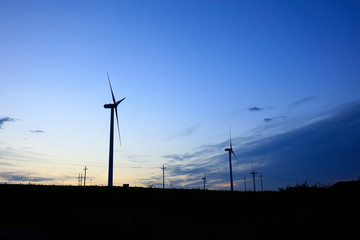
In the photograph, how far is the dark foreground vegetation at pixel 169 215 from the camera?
16.3 metres

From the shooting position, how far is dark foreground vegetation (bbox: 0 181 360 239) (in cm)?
1634

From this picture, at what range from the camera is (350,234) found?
15.7 meters

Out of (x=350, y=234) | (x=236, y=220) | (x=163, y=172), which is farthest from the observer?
(x=163, y=172)

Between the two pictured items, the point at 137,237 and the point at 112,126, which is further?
the point at 112,126

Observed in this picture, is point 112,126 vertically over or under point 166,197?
over

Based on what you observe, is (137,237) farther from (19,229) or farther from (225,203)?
(225,203)

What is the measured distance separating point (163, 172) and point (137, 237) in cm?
11595

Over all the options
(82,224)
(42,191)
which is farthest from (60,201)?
(82,224)

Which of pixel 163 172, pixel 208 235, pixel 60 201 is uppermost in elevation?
pixel 163 172

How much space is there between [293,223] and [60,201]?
22.7m

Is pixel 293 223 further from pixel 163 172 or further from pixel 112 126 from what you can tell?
pixel 163 172

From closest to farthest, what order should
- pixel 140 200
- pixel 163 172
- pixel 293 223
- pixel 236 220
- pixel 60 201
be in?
pixel 293 223, pixel 236 220, pixel 60 201, pixel 140 200, pixel 163 172

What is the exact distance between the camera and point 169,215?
1054 inches

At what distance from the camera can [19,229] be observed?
1730 centimetres
